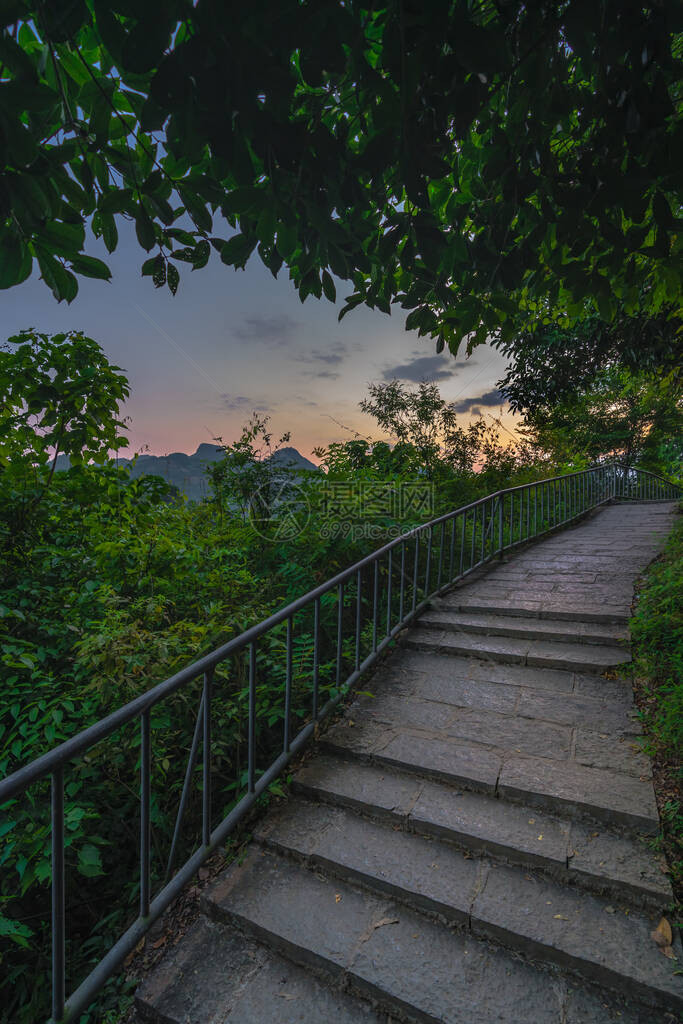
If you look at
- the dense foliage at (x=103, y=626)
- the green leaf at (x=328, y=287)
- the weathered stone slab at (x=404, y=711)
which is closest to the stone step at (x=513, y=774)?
the weathered stone slab at (x=404, y=711)

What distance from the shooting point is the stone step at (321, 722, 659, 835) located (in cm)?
212

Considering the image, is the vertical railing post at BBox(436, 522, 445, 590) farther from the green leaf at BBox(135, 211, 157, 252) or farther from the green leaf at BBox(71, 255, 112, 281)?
the green leaf at BBox(71, 255, 112, 281)

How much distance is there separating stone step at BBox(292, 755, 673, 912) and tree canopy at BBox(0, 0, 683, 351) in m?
2.37

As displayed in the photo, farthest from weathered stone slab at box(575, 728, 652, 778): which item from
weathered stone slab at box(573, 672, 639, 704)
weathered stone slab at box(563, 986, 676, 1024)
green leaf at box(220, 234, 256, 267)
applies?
green leaf at box(220, 234, 256, 267)

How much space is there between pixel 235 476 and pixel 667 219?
4.22 meters

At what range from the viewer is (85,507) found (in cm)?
344

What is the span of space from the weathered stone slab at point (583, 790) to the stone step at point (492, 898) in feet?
1.21

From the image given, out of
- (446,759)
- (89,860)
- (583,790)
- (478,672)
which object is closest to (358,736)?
(446,759)

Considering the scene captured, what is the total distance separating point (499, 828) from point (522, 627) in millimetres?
2000

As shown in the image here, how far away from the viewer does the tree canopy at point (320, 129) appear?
1189 millimetres

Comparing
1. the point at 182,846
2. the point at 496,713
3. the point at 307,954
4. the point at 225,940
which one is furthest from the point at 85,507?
the point at 496,713

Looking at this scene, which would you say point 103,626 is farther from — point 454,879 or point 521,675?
point 521,675

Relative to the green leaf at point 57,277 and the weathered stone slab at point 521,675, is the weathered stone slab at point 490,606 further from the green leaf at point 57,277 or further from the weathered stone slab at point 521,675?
→ the green leaf at point 57,277

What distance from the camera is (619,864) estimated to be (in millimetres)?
1887
